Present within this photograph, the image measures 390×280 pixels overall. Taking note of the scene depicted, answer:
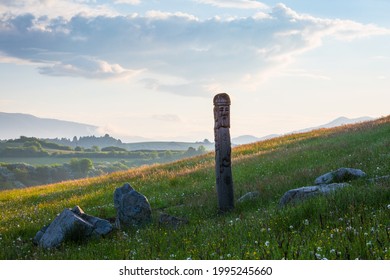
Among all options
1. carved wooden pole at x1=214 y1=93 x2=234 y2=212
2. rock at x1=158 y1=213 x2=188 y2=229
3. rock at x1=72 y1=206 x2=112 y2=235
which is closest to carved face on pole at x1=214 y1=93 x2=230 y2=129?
carved wooden pole at x1=214 y1=93 x2=234 y2=212

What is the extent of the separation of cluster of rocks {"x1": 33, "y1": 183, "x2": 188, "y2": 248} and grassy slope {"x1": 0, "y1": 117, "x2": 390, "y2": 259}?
1.19ft

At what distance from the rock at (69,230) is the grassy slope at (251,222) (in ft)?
1.09

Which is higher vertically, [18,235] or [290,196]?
[290,196]

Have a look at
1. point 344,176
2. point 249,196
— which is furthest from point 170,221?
point 344,176

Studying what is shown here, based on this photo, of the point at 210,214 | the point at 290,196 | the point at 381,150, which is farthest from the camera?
the point at 381,150

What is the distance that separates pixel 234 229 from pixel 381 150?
508 inches

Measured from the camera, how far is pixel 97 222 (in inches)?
507

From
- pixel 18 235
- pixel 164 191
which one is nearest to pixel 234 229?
pixel 18 235

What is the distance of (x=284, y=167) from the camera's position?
69.5 ft

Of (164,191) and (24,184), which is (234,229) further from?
(24,184)

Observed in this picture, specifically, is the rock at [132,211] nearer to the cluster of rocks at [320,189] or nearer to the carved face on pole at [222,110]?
the carved face on pole at [222,110]

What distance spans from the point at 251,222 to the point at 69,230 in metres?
5.47

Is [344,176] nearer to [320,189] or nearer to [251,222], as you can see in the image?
[320,189]

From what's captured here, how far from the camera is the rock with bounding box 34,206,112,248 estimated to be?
11.8 m
